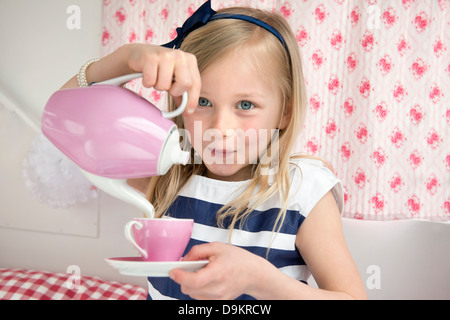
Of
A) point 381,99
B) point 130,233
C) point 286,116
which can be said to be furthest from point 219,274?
point 381,99

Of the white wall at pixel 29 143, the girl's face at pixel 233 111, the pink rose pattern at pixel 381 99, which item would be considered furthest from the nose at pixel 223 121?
the white wall at pixel 29 143

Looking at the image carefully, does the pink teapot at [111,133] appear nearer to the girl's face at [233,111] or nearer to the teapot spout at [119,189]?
the teapot spout at [119,189]

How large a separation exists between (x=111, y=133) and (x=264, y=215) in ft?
1.24

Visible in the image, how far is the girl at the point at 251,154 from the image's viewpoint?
688 millimetres

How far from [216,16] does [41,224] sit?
1.75 metres

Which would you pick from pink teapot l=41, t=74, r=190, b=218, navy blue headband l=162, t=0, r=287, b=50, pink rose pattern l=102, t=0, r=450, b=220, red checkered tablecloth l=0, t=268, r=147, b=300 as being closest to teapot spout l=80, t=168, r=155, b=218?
pink teapot l=41, t=74, r=190, b=218

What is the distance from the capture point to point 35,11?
2.15 meters

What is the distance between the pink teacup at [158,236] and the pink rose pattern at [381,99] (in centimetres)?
115

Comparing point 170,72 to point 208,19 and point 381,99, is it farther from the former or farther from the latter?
point 381,99

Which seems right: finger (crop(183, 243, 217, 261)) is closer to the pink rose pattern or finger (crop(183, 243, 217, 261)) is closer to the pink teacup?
the pink teacup

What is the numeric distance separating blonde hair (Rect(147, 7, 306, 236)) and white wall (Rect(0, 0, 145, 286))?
1.30 meters

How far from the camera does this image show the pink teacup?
562 mm

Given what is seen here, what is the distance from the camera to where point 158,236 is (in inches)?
22.1
